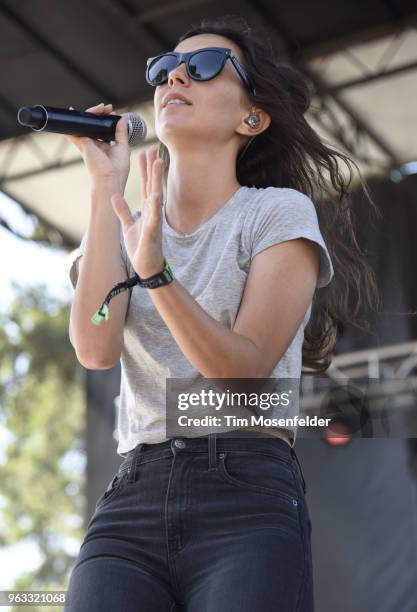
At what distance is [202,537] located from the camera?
1.41 metres

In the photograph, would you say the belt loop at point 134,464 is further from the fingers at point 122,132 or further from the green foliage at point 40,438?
the green foliage at point 40,438

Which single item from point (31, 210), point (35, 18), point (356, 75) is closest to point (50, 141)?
point (31, 210)

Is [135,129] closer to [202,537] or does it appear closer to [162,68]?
[162,68]

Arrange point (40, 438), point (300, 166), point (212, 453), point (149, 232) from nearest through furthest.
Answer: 1. point (149, 232)
2. point (212, 453)
3. point (300, 166)
4. point (40, 438)

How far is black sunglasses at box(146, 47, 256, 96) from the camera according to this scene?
Result: 1786 mm

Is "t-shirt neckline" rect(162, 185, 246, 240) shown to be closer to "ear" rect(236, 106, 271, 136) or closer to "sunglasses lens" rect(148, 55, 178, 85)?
"ear" rect(236, 106, 271, 136)

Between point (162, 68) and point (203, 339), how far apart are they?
2.26 feet

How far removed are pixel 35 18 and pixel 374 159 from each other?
1.93m

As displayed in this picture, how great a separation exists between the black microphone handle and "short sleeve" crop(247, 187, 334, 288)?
1.06 feet

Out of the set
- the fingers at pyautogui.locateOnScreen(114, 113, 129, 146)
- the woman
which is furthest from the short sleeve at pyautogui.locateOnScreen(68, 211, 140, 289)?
the fingers at pyautogui.locateOnScreen(114, 113, 129, 146)

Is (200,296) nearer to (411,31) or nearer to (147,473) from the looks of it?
(147,473)

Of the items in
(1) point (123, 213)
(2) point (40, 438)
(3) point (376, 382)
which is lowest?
(1) point (123, 213)

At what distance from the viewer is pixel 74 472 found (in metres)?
15.3

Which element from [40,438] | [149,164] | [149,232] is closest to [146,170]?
[149,164]
